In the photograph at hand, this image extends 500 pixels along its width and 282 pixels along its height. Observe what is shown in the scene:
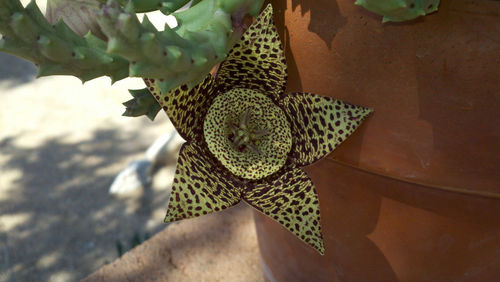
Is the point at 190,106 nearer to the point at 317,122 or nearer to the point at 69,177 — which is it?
the point at 317,122

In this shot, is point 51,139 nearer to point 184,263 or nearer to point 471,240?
point 184,263

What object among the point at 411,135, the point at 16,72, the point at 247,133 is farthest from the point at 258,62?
the point at 16,72

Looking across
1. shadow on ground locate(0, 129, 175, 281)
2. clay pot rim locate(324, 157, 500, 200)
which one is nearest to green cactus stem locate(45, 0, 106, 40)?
clay pot rim locate(324, 157, 500, 200)

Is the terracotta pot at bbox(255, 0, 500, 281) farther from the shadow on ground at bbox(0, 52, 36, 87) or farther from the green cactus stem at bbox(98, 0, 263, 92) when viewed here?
the shadow on ground at bbox(0, 52, 36, 87)

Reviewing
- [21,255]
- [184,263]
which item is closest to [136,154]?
[21,255]

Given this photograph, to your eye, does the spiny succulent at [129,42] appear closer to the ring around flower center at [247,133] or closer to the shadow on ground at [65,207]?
the ring around flower center at [247,133]
